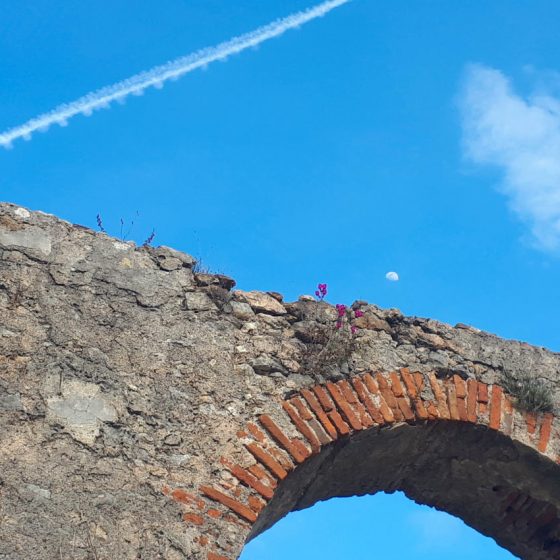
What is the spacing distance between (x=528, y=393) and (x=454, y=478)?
622 millimetres

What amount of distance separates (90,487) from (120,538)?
0.25 m

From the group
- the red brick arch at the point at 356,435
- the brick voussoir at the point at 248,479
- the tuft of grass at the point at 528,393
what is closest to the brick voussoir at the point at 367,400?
the red brick arch at the point at 356,435

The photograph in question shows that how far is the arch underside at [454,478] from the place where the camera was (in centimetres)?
436

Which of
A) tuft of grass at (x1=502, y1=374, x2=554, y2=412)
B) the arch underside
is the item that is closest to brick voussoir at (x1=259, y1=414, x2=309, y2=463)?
the arch underside

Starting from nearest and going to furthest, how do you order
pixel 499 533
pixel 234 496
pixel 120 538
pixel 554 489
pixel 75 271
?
pixel 120 538 < pixel 234 496 < pixel 75 271 < pixel 554 489 < pixel 499 533

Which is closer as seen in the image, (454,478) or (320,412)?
(320,412)

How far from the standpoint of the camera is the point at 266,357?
4.39 meters

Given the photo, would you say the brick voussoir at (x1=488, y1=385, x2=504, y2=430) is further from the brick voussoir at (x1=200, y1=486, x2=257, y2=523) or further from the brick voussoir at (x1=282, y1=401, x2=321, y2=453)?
the brick voussoir at (x1=200, y1=486, x2=257, y2=523)

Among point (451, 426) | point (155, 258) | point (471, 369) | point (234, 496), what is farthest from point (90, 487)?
point (471, 369)

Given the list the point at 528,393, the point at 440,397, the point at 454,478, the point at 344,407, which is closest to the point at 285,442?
the point at 344,407

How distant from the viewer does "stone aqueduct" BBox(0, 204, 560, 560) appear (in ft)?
11.8

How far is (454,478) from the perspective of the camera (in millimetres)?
4746

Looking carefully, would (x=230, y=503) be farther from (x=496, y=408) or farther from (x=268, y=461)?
(x=496, y=408)

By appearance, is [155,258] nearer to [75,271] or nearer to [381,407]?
[75,271]
